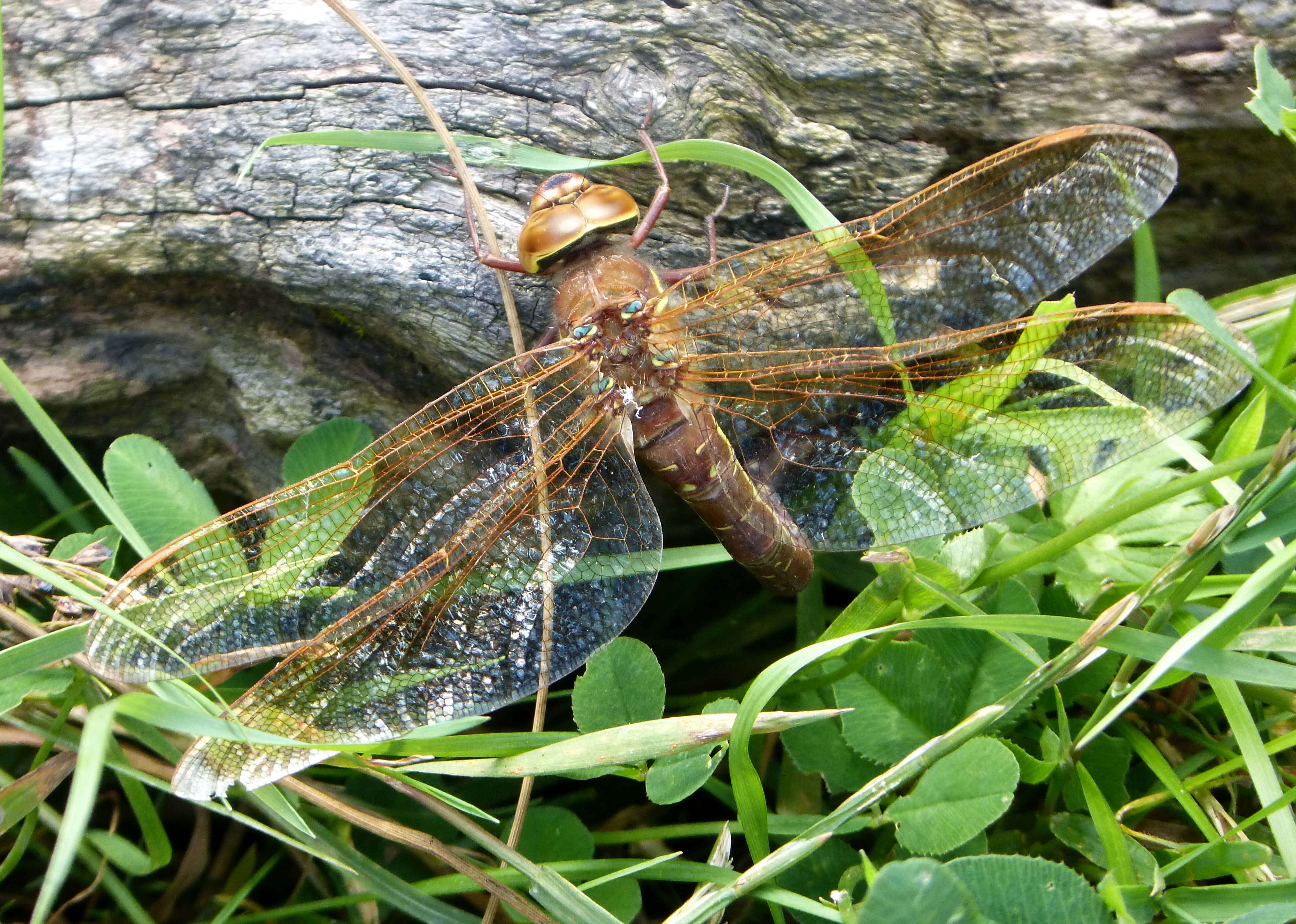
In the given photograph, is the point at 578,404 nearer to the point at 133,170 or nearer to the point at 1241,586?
the point at 133,170

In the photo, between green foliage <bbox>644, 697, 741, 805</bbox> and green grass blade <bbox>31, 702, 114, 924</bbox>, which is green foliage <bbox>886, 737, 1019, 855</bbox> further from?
green grass blade <bbox>31, 702, 114, 924</bbox>

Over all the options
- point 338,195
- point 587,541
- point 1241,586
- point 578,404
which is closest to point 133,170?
Result: point 338,195

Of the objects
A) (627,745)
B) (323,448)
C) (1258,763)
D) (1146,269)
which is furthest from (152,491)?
(1146,269)

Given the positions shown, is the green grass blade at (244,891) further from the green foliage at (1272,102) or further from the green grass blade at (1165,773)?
the green foliage at (1272,102)

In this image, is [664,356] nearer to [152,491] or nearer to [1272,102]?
[152,491]

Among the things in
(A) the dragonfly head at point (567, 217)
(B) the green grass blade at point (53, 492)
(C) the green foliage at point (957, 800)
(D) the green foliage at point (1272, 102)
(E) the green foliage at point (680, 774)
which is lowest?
(B) the green grass blade at point (53, 492)

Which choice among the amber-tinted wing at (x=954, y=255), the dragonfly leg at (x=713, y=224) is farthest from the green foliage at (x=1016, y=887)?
the dragonfly leg at (x=713, y=224)
